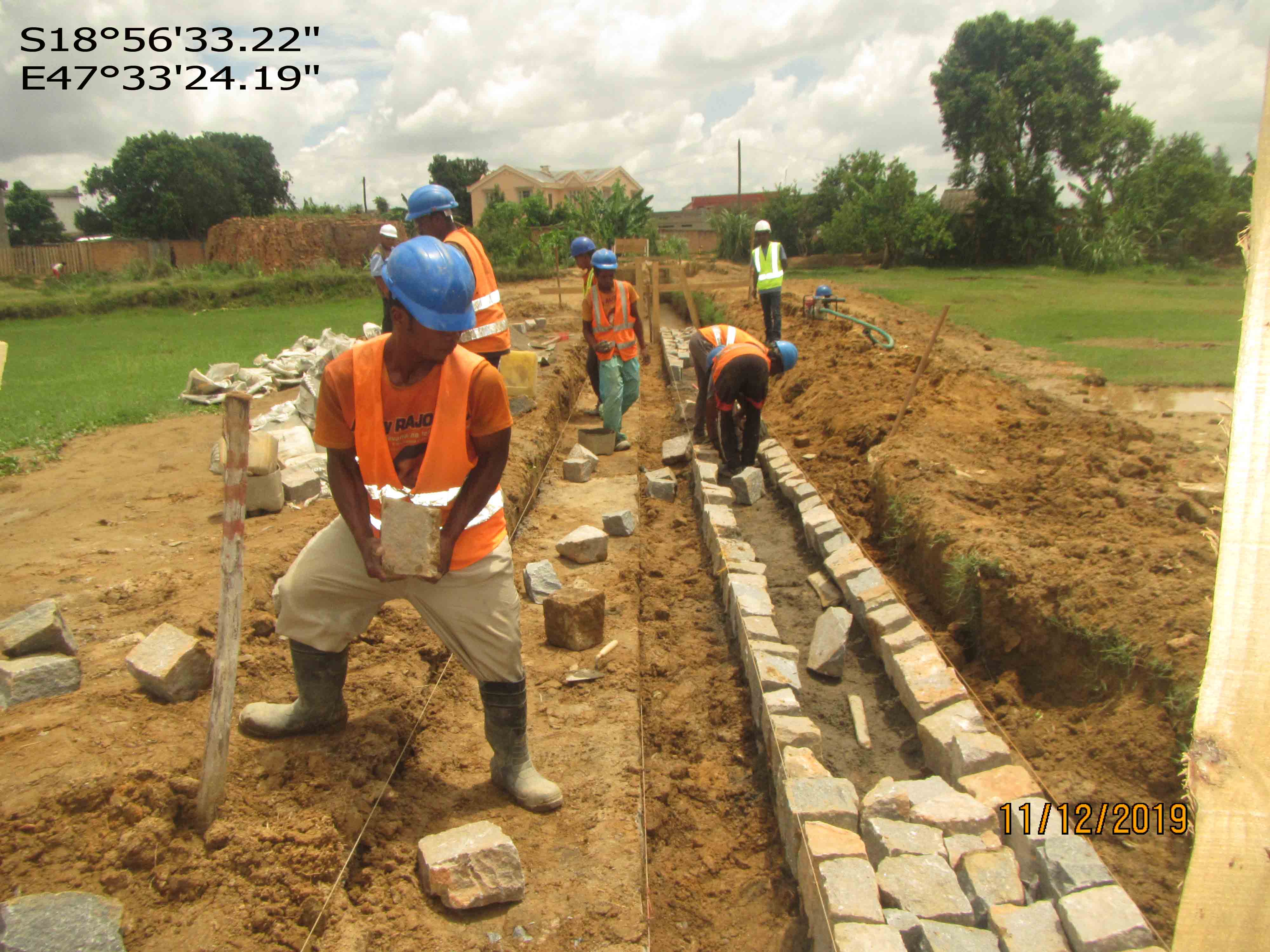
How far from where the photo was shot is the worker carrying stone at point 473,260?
489 cm

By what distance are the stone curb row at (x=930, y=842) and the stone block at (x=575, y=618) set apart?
77 cm

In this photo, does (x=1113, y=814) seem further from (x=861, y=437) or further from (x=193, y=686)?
(x=861, y=437)

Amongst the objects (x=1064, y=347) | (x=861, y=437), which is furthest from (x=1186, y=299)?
(x=861, y=437)

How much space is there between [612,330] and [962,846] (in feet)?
17.8

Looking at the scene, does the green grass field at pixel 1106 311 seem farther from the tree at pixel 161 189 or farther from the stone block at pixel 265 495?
the tree at pixel 161 189

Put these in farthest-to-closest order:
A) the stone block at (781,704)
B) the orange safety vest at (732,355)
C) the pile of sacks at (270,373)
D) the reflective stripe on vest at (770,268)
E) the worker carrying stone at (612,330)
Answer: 1. the reflective stripe on vest at (770,268)
2. the pile of sacks at (270,373)
3. the worker carrying stone at (612,330)
4. the orange safety vest at (732,355)
5. the stone block at (781,704)

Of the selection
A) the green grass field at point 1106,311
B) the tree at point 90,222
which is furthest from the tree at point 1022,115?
the tree at point 90,222

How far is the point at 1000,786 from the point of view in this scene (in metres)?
3.14

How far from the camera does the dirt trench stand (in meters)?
3.28

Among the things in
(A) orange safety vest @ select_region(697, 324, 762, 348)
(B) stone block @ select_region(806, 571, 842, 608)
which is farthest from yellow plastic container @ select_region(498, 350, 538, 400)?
(B) stone block @ select_region(806, 571, 842, 608)

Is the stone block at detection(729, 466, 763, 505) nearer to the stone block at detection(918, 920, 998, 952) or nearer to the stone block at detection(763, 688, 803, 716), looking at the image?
the stone block at detection(763, 688, 803, 716)

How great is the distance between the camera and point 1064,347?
11508 millimetres

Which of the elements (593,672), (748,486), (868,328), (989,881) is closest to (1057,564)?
(989,881)

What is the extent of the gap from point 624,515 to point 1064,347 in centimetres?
826
